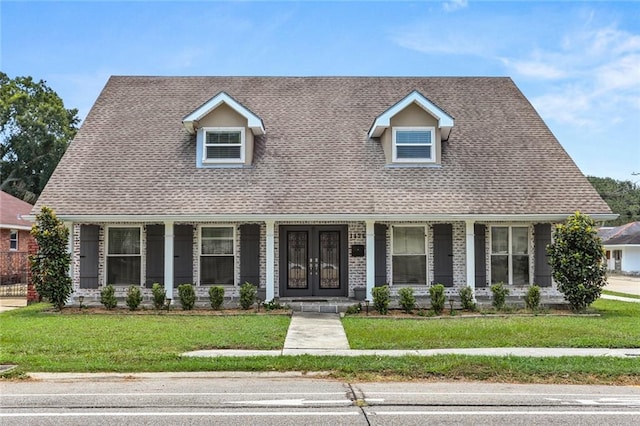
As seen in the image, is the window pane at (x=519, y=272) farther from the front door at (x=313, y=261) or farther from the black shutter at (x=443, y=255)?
the front door at (x=313, y=261)

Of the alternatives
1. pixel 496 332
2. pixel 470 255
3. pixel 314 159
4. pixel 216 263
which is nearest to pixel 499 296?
pixel 470 255

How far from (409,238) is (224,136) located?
21.5 feet

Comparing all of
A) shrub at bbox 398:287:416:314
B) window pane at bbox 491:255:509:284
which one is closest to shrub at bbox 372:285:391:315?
shrub at bbox 398:287:416:314

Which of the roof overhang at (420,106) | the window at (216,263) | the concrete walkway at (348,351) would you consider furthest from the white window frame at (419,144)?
the concrete walkway at (348,351)

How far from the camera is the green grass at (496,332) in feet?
34.7

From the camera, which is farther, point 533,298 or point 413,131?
point 413,131

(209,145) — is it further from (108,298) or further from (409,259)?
(409,259)

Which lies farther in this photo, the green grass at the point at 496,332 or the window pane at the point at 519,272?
the window pane at the point at 519,272

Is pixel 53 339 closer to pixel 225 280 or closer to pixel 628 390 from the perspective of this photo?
pixel 225 280

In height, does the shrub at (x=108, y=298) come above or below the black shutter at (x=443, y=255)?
below

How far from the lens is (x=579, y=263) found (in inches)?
580

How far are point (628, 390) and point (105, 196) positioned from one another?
13.8 metres

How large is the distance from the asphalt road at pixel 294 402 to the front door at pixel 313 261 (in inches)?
329

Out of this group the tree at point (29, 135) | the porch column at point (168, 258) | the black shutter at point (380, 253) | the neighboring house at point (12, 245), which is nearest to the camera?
the porch column at point (168, 258)
